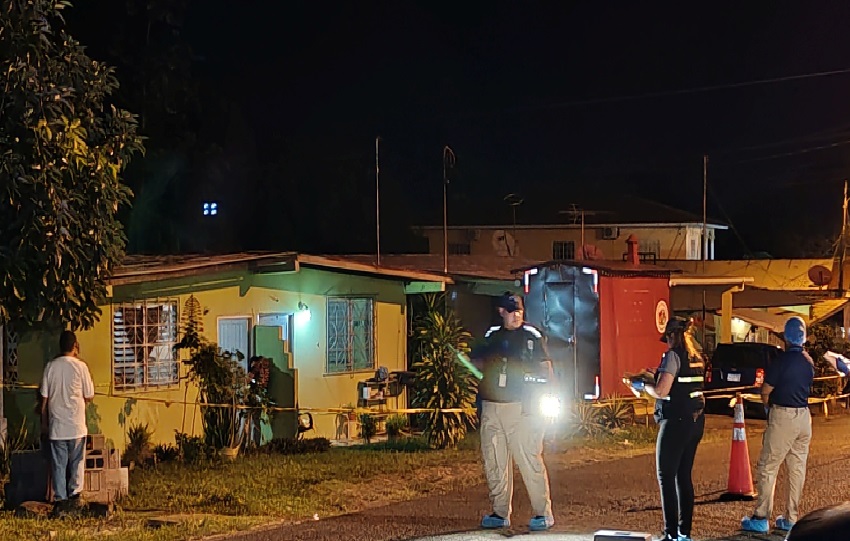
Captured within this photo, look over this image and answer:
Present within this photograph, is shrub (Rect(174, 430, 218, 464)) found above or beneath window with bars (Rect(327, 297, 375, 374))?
beneath

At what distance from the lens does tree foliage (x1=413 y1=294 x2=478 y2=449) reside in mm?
15398

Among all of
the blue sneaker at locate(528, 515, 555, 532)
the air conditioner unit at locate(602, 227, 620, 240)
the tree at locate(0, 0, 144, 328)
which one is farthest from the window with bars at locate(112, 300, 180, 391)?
the air conditioner unit at locate(602, 227, 620, 240)

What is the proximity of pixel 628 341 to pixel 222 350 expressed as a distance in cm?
682

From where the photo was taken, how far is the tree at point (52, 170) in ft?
37.1

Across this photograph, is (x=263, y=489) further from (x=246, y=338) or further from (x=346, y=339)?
(x=346, y=339)

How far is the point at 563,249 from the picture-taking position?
50469 millimetres

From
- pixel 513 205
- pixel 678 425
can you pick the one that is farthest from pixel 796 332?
pixel 513 205

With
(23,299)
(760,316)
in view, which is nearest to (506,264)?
(760,316)

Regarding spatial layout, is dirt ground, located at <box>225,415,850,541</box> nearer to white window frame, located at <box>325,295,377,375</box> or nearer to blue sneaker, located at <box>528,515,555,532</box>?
blue sneaker, located at <box>528,515,555,532</box>

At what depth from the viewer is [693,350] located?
8.95 metres

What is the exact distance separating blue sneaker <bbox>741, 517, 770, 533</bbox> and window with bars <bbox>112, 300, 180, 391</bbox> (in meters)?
8.42

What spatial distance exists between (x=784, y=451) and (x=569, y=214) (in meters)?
41.1

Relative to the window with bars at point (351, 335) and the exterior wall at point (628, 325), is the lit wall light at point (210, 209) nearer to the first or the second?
the window with bars at point (351, 335)

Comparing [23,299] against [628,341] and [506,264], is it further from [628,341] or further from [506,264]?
[506,264]
